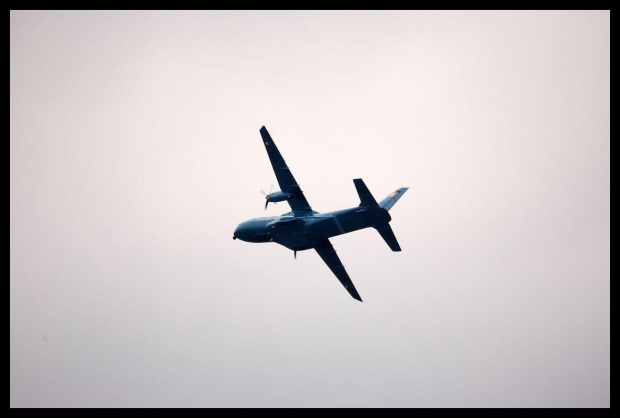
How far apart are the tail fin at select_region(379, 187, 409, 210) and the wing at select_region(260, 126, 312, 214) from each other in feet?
21.2

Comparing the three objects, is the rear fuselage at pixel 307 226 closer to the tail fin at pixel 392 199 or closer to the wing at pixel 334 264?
the wing at pixel 334 264

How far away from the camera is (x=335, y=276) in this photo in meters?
54.5

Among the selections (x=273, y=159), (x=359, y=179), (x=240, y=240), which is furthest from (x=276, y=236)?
(x=359, y=179)

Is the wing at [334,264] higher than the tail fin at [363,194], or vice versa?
the tail fin at [363,194]

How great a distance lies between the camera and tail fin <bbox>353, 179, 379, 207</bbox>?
141 ft

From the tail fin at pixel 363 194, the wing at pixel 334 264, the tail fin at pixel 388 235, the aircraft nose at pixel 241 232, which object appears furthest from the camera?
the wing at pixel 334 264

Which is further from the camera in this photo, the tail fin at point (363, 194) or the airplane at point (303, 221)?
the airplane at point (303, 221)

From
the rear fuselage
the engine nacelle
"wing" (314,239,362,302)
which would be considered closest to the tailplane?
the rear fuselage

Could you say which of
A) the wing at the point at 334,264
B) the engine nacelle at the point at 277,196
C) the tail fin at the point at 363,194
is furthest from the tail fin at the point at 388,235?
the engine nacelle at the point at 277,196

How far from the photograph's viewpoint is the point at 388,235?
46.4 meters

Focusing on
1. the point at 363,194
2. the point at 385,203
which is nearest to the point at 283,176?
the point at 363,194

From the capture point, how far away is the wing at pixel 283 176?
49.2m

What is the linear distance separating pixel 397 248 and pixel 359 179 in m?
7.61

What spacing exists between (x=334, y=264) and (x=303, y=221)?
8273 mm
